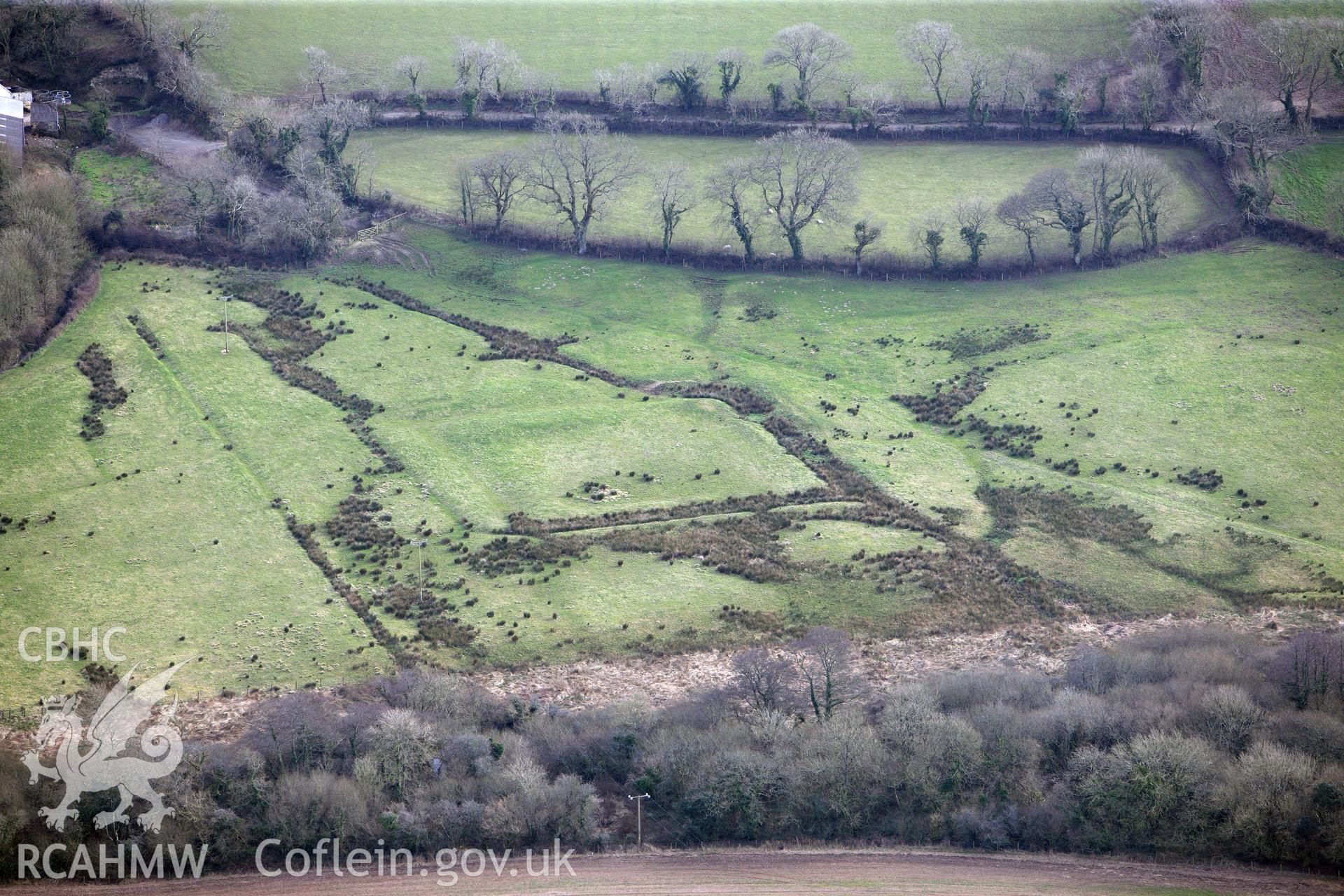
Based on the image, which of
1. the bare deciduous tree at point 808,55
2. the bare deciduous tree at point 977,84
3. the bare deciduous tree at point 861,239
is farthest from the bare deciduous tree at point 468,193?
the bare deciduous tree at point 977,84

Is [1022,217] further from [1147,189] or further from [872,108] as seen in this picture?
[872,108]

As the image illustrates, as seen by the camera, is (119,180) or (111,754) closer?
(111,754)

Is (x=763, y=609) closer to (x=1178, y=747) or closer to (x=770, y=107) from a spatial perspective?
(x=1178, y=747)

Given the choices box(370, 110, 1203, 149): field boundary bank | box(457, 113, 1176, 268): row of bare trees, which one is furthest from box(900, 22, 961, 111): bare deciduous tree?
box(457, 113, 1176, 268): row of bare trees

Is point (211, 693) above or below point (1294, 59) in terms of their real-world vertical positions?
below

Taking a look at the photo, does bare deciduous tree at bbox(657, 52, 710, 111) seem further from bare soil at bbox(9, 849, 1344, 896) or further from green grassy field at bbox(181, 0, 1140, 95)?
bare soil at bbox(9, 849, 1344, 896)

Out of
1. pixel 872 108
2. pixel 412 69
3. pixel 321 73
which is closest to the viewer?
pixel 872 108

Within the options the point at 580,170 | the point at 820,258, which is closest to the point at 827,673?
the point at 820,258
